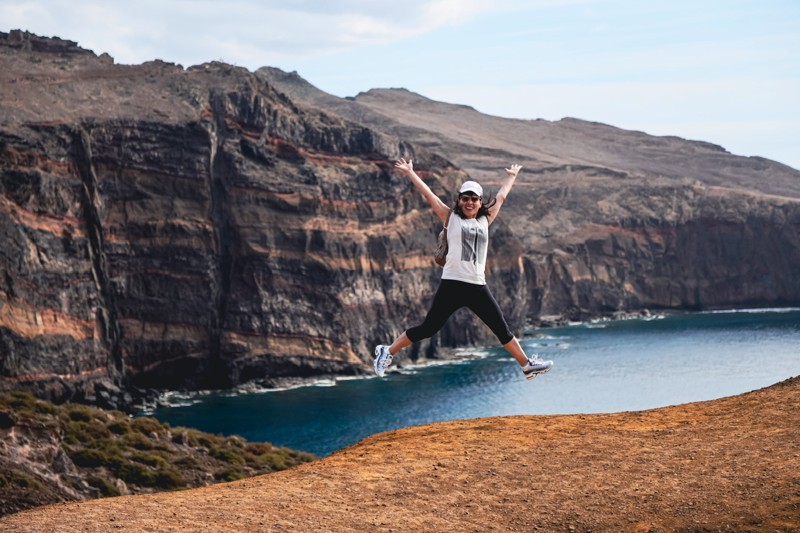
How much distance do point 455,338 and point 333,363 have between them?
31493 millimetres

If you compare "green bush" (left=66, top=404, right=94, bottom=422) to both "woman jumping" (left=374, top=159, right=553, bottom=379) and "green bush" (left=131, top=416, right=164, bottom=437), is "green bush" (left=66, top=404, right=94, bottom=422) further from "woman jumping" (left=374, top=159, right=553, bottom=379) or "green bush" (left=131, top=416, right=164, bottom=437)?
"woman jumping" (left=374, top=159, right=553, bottom=379)

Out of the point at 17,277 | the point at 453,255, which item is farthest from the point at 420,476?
the point at 17,277


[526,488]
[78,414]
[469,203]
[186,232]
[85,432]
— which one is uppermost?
[186,232]

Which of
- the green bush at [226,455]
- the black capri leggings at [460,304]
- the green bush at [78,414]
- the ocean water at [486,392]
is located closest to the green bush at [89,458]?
the green bush at [78,414]

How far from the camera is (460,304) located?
54.1 feet

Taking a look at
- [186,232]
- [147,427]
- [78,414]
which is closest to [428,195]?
[147,427]

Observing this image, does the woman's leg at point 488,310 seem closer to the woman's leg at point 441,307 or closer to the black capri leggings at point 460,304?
the black capri leggings at point 460,304

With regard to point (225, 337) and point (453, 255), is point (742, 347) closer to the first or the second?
point (225, 337)

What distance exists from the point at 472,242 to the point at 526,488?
3941 mm

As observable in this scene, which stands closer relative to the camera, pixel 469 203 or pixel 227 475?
pixel 469 203

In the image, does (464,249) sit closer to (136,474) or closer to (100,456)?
(136,474)

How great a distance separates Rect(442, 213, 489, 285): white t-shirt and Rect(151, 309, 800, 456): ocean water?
3203 inches

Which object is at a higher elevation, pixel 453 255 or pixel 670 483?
pixel 453 255

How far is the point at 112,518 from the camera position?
1487 centimetres
